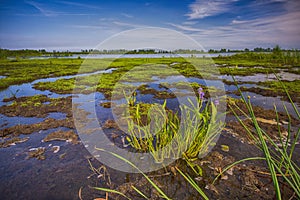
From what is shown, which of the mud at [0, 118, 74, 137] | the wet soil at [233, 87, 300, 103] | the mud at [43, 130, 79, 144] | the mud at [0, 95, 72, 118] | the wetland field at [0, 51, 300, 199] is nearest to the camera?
the wetland field at [0, 51, 300, 199]

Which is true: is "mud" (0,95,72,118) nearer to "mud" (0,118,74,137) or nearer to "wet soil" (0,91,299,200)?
"mud" (0,118,74,137)

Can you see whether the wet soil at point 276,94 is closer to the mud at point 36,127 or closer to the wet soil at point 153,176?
the wet soil at point 153,176

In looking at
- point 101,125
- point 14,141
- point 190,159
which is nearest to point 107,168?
point 190,159

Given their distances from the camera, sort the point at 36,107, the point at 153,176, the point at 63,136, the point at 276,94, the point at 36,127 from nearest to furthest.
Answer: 1. the point at 153,176
2. the point at 63,136
3. the point at 36,127
4. the point at 36,107
5. the point at 276,94

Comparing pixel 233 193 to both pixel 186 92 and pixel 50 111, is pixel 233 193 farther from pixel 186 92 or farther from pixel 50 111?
pixel 186 92

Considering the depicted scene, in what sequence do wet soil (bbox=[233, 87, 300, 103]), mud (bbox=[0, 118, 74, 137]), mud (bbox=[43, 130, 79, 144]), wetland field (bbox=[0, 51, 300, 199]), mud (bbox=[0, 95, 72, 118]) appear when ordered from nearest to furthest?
wetland field (bbox=[0, 51, 300, 199]) → mud (bbox=[43, 130, 79, 144]) → mud (bbox=[0, 118, 74, 137]) → mud (bbox=[0, 95, 72, 118]) → wet soil (bbox=[233, 87, 300, 103])

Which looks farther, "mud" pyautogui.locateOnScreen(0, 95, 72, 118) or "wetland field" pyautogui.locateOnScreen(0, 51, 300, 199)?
"mud" pyautogui.locateOnScreen(0, 95, 72, 118)

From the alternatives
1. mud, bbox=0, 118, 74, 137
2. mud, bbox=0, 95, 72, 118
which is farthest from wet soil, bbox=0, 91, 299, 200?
mud, bbox=0, 95, 72, 118

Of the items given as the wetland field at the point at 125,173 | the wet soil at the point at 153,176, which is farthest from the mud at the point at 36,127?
the wet soil at the point at 153,176

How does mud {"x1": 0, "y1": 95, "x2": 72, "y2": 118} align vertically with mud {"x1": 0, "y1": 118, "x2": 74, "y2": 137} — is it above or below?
above

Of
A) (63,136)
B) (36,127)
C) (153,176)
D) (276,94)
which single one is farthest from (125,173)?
(276,94)

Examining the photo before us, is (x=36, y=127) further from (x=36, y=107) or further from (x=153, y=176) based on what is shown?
(x=153, y=176)

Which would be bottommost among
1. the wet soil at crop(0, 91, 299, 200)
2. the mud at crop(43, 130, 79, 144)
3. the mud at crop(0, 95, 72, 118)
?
the wet soil at crop(0, 91, 299, 200)

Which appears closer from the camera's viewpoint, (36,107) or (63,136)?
(63,136)
